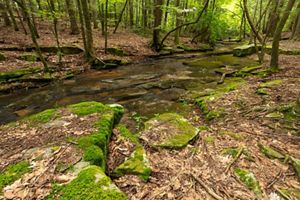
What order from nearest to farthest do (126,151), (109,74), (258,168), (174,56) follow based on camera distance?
1. (258,168)
2. (126,151)
3. (109,74)
4. (174,56)

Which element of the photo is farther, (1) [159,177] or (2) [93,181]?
(1) [159,177]

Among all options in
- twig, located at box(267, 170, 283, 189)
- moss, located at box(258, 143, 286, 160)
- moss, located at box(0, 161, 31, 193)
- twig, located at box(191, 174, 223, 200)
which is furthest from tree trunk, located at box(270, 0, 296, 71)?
moss, located at box(0, 161, 31, 193)

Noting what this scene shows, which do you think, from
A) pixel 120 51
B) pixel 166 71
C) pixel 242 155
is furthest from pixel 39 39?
pixel 242 155

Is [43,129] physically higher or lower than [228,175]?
higher

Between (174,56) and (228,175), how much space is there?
45.7ft

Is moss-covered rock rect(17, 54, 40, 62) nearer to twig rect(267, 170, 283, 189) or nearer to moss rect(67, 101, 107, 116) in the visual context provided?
moss rect(67, 101, 107, 116)

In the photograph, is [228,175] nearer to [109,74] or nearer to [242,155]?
[242,155]

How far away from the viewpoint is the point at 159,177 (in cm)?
304

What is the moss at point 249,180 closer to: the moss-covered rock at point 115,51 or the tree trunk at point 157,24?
the moss-covered rock at point 115,51

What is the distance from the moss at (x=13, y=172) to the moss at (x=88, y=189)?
0.56m

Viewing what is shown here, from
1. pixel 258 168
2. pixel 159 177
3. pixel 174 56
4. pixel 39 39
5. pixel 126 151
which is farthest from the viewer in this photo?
pixel 174 56

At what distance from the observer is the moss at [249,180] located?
9.32ft

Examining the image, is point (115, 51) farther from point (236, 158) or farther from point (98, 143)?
point (236, 158)

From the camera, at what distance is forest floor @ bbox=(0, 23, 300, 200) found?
2.54m
